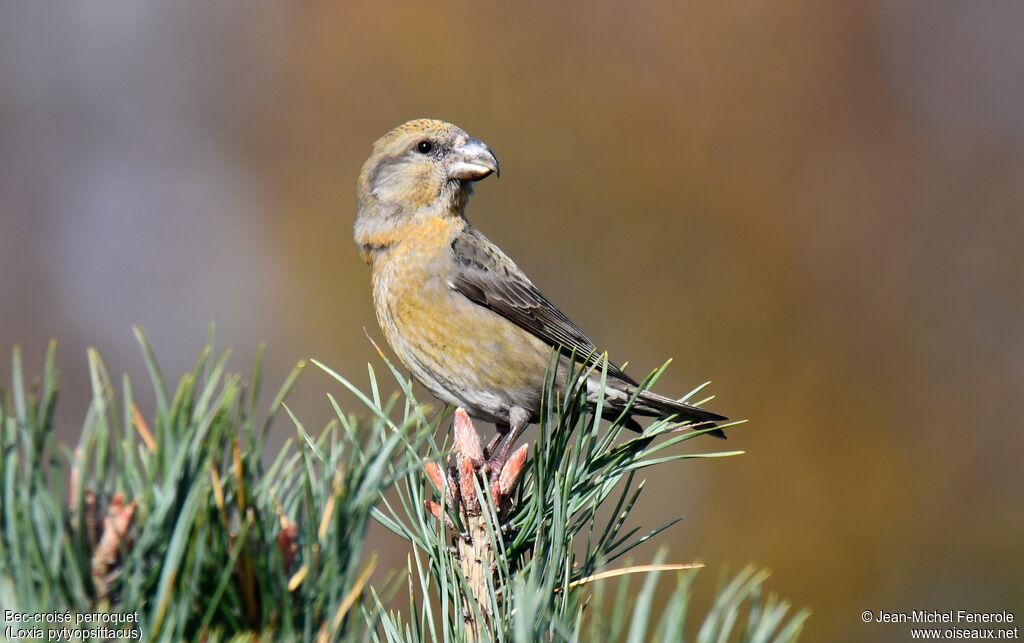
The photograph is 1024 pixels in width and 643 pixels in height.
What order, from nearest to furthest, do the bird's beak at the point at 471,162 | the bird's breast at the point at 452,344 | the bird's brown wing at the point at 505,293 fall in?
the bird's breast at the point at 452,344 → the bird's brown wing at the point at 505,293 → the bird's beak at the point at 471,162

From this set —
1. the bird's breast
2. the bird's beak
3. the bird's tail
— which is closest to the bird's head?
the bird's beak

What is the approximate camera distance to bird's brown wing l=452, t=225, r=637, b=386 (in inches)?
184

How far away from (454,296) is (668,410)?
1.18 m

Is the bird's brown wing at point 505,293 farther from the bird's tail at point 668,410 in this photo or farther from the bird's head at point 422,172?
the bird's tail at point 668,410

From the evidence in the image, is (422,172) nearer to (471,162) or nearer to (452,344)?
(471,162)

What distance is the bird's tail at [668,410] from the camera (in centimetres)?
320

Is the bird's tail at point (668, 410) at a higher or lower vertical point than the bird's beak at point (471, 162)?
lower

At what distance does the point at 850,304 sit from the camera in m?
8.21

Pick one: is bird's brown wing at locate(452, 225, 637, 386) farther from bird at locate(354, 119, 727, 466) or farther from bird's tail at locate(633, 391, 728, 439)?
bird's tail at locate(633, 391, 728, 439)

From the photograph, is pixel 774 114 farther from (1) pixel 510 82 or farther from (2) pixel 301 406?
(2) pixel 301 406

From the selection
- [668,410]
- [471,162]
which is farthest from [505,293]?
[668,410]

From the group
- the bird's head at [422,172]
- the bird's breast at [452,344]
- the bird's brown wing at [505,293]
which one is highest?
the bird's head at [422,172]

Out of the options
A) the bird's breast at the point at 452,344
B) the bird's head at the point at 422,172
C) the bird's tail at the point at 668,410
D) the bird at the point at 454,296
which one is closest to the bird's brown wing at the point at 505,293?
the bird at the point at 454,296

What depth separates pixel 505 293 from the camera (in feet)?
15.8
